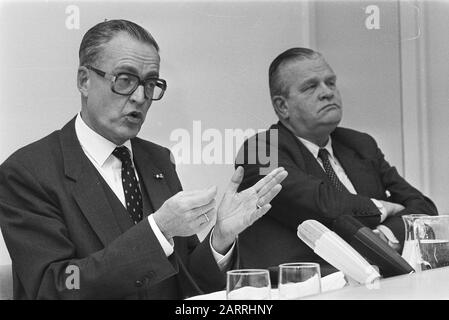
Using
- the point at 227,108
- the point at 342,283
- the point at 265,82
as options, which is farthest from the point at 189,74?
the point at 342,283

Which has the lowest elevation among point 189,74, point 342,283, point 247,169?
point 342,283

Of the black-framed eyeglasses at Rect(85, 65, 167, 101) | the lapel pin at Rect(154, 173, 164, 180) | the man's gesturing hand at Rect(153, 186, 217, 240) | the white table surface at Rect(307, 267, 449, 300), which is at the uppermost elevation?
the black-framed eyeglasses at Rect(85, 65, 167, 101)

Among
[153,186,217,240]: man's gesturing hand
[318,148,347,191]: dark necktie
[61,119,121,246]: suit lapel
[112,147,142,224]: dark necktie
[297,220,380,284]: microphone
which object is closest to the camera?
[297,220,380,284]: microphone

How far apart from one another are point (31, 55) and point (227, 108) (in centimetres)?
72

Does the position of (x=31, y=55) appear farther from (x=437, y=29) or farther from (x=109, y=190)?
(x=437, y=29)

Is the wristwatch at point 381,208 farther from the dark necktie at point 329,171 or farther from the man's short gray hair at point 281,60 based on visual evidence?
the man's short gray hair at point 281,60

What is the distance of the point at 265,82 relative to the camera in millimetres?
2424

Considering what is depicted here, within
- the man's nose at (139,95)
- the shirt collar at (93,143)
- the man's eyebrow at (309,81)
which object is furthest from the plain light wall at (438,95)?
the shirt collar at (93,143)

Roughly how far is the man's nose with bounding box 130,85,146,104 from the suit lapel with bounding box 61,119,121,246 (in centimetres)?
21

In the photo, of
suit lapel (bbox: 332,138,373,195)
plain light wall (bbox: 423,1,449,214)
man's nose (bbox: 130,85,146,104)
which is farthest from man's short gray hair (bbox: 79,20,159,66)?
plain light wall (bbox: 423,1,449,214)

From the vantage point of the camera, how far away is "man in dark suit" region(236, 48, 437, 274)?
6.68ft

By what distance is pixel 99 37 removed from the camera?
1673mm

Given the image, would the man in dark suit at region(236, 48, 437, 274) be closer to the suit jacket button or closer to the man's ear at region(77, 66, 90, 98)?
the man's ear at region(77, 66, 90, 98)

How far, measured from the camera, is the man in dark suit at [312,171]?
204 cm
